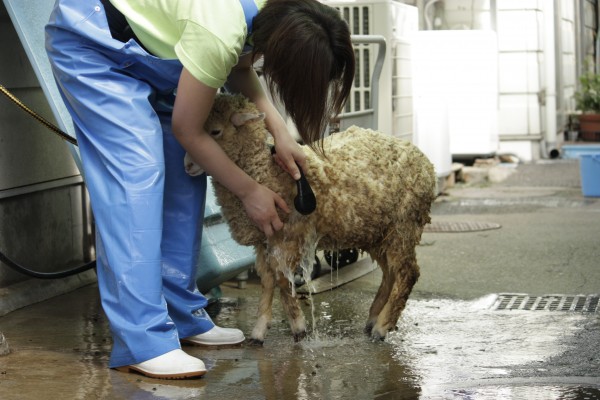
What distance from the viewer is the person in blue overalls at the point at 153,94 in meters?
3.62

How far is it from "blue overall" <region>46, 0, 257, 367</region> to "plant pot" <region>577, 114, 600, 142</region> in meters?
13.0

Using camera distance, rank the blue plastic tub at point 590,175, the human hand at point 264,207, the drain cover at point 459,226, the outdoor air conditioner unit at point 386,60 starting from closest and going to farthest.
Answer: the human hand at point 264,207 < the outdoor air conditioner unit at point 386,60 < the drain cover at point 459,226 < the blue plastic tub at point 590,175

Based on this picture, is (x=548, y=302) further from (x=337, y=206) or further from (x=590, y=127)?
(x=590, y=127)

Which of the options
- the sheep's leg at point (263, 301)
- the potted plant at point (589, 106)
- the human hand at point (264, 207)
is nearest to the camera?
the human hand at point (264, 207)

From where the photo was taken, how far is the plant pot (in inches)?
626

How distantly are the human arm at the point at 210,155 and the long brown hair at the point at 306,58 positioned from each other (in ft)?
0.89

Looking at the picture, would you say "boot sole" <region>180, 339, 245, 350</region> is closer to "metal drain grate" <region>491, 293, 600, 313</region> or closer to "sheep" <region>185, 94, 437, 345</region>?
"sheep" <region>185, 94, 437, 345</region>

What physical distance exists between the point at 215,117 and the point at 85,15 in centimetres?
69

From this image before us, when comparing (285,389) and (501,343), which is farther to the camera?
(501,343)

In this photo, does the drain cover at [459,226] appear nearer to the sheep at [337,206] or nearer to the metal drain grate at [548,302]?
the metal drain grate at [548,302]

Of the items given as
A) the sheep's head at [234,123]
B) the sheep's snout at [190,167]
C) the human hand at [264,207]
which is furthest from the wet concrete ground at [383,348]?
the sheep's head at [234,123]

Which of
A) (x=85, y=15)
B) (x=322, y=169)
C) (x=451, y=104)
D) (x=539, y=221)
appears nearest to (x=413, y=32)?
(x=539, y=221)

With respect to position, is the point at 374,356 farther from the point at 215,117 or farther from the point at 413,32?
the point at 413,32

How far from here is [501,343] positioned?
4582 millimetres
